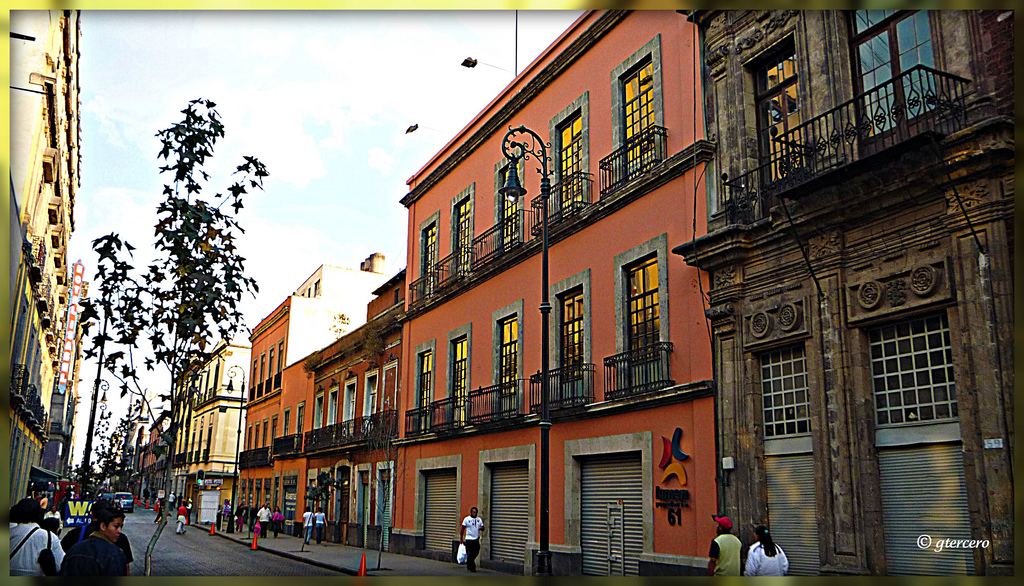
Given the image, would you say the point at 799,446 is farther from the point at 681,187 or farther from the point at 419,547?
the point at 419,547

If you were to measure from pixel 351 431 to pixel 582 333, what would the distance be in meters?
15.8

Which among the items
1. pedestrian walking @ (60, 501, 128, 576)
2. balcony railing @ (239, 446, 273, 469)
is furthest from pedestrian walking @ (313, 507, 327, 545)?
pedestrian walking @ (60, 501, 128, 576)

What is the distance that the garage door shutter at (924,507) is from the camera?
9.70 meters

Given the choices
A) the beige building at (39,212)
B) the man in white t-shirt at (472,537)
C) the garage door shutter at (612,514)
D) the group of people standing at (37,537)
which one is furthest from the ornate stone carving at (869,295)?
the beige building at (39,212)

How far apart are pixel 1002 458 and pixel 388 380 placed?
840 inches

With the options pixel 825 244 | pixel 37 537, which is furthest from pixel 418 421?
pixel 37 537

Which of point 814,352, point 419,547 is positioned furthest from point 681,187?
point 419,547

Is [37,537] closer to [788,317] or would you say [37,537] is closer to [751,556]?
[751,556]

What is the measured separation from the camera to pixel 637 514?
15.1 metres

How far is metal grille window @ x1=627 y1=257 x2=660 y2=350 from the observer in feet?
50.3

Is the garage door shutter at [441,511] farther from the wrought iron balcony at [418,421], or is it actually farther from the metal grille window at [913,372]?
the metal grille window at [913,372]

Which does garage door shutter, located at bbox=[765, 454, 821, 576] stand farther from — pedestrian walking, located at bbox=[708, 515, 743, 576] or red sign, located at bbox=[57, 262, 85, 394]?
red sign, located at bbox=[57, 262, 85, 394]

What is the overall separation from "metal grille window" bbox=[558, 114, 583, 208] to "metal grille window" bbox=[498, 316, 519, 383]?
3620 mm

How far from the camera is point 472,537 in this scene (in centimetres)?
1947
